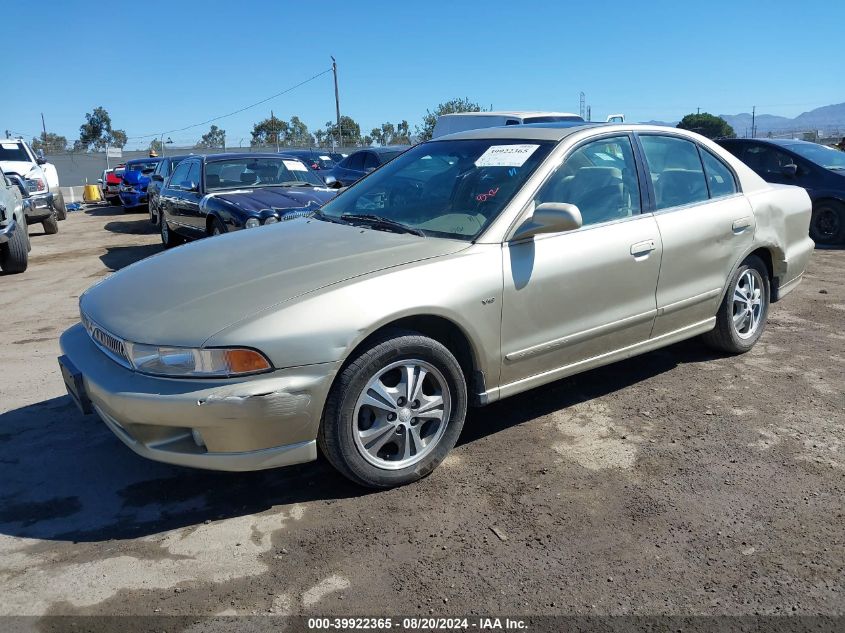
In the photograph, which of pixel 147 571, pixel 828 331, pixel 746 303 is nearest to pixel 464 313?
pixel 147 571

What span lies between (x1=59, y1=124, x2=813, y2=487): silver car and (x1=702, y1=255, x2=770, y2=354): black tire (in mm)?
29

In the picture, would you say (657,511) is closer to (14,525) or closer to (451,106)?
(14,525)

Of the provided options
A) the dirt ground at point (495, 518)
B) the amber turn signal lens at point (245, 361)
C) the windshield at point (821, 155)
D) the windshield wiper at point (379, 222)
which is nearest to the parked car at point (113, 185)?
the windshield at point (821, 155)

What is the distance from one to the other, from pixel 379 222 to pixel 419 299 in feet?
3.09

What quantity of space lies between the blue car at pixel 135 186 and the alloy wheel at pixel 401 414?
56.5 ft

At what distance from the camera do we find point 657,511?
3160 mm

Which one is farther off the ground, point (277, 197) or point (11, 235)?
point (277, 197)

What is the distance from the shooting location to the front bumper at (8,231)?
8.99m

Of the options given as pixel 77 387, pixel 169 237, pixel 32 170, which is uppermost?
pixel 32 170

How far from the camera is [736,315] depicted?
5020mm

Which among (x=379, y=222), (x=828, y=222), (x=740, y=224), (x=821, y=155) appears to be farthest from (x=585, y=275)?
(x=821, y=155)

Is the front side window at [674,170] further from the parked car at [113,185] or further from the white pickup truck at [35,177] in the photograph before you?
the parked car at [113,185]

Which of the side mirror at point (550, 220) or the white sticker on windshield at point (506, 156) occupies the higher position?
the white sticker on windshield at point (506, 156)

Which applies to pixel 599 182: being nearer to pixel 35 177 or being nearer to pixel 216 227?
pixel 216 227
